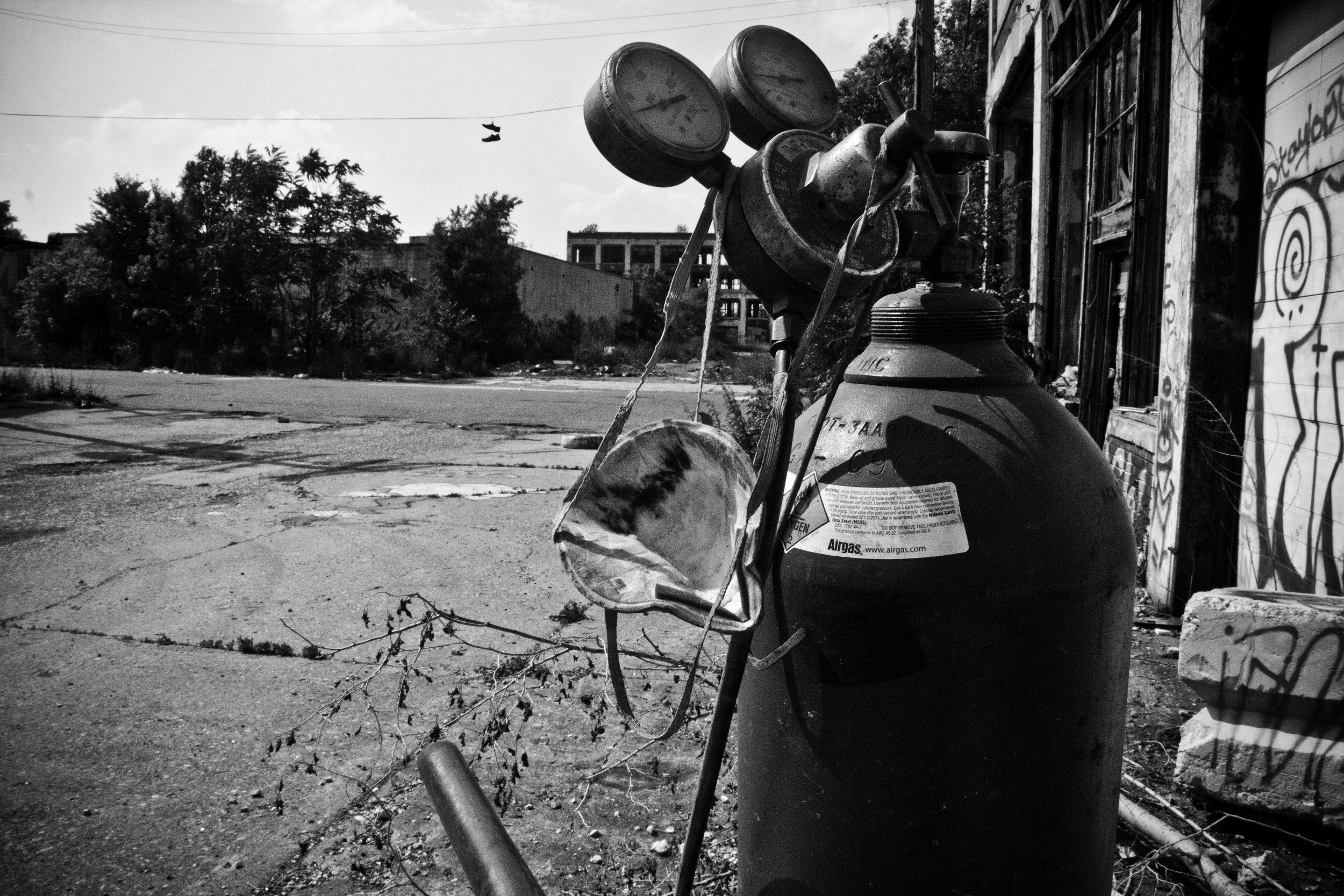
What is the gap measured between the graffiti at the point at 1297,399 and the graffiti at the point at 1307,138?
2 centimetres

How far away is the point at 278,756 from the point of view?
256 cm

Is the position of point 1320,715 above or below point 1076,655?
below

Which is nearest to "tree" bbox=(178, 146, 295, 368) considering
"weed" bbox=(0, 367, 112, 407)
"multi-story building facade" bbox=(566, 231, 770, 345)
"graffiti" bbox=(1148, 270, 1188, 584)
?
"weed" bbox=(0, 367, 112, 407)

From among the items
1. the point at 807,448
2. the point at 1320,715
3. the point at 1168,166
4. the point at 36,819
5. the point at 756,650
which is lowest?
the point at 36,819

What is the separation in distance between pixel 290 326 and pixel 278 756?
22311 millimetres

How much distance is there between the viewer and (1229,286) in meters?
3.53

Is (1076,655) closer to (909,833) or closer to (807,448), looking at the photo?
(909,833)

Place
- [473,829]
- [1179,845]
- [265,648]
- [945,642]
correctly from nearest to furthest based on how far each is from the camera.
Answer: [945,642] → [473,829] → [1179,845] → [265,648]

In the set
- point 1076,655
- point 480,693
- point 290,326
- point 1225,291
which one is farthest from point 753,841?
point 290,326

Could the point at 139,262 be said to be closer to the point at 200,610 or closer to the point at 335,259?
the point at 335,259

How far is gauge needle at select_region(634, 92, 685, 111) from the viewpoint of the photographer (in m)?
1.53

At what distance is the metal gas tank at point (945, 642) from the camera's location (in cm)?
133

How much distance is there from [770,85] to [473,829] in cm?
146

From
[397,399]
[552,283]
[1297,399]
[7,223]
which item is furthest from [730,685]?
[7,223]
